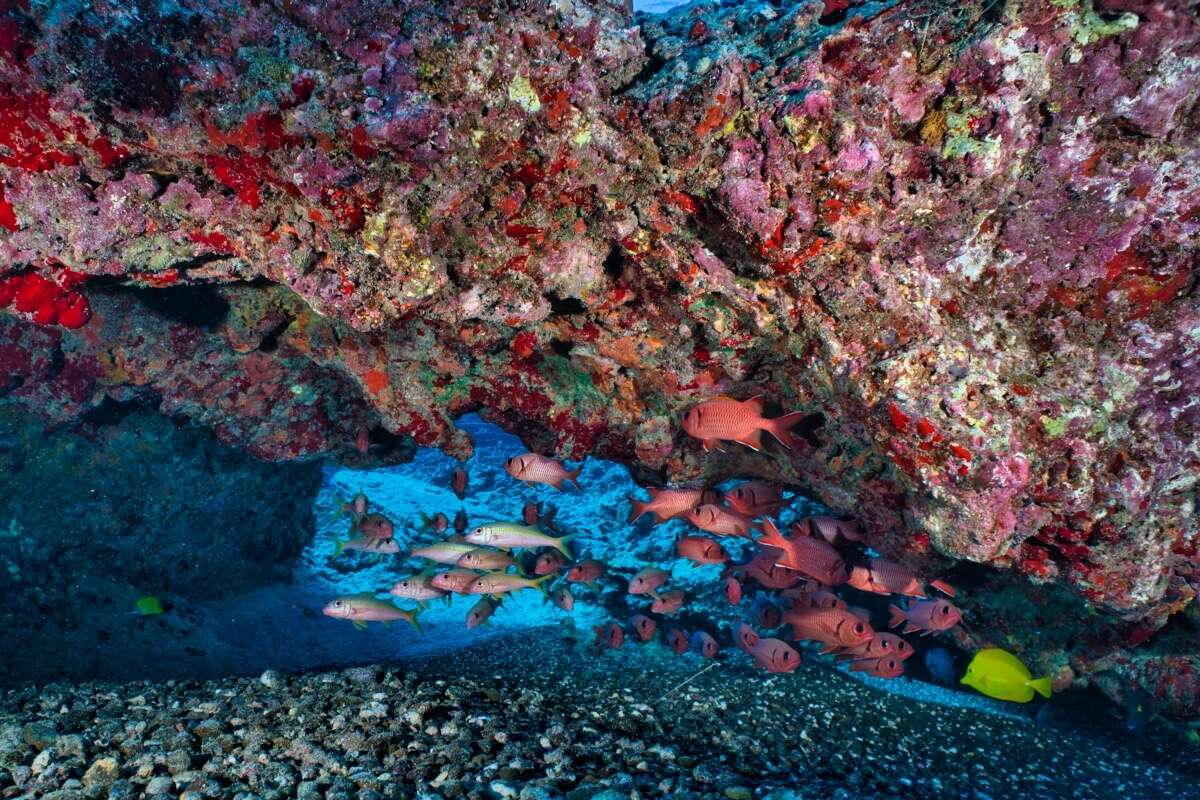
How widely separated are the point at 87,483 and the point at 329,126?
7709 millimetres

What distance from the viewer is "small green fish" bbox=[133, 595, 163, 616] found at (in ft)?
24.1

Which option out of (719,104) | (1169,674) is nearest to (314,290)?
(719,104)

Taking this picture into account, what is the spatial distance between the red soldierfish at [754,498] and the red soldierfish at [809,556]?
0.58ft

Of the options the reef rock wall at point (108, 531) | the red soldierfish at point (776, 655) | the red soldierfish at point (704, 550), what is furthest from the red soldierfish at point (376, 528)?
the red soldierfish at point (776, 655)

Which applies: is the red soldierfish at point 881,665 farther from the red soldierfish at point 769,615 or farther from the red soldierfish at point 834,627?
the red soldierfish at point 769,615

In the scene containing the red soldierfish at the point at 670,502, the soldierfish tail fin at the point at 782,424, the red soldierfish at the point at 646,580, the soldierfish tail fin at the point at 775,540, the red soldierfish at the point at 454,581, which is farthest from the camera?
the red soldierfish at the point at 646,580

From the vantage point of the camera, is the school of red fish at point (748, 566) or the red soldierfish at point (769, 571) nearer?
the school of red fish at point (748, 566)

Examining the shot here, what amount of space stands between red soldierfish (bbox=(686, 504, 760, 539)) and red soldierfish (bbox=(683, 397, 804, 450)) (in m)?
1.32

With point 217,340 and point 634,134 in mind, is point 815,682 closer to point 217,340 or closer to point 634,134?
point 634,134

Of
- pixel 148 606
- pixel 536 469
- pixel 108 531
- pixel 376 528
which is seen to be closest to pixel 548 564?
pixel 376 528

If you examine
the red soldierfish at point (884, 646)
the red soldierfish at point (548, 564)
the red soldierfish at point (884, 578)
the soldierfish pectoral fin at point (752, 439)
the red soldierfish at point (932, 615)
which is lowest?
the red soldierfish at point (548, 564)

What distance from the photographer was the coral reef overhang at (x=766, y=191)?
3.04 metres

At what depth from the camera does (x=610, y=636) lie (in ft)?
27.1

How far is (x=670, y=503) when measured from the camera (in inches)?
229
